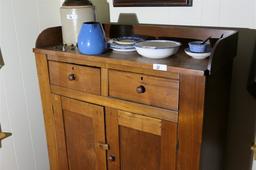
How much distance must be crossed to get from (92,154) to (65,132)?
0.17 m

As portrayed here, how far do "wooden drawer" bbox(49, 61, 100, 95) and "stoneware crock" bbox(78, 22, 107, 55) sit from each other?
7 cm

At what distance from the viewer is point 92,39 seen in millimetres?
1068

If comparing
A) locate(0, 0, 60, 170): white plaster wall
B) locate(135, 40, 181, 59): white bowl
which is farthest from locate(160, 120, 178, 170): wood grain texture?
locate(0, 0, 60, 170): white plaster wall

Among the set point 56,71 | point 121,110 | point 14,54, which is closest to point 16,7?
point 14,54

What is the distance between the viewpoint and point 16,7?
1354mm

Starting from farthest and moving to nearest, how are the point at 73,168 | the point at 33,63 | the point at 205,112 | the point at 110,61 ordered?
1. the point at 33,63
2. the point at 73,168
3. the point at 110,61
4. the point at 205,112

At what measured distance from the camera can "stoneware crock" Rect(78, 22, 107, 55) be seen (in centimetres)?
107

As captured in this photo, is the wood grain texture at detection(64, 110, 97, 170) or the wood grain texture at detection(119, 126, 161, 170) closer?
the wood grain texture at detection(119, 126, 161, 170)

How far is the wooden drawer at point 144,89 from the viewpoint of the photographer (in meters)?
0.92

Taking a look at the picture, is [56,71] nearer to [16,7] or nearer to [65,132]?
[65,132]

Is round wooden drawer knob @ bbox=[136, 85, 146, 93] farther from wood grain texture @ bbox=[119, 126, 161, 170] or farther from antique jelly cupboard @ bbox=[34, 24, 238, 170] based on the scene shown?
wood grain texture @ bbox=[119, 126, 161, 170]

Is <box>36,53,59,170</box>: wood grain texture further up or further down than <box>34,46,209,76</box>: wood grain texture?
further down

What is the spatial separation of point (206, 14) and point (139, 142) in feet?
2.19

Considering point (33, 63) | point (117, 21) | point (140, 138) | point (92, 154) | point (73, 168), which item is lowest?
point (73, 168)
